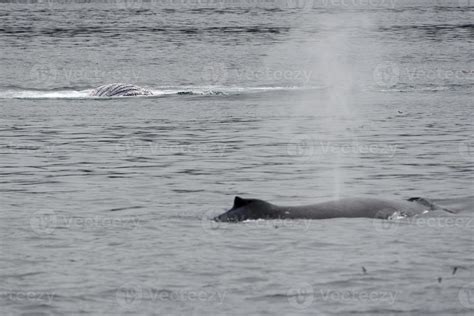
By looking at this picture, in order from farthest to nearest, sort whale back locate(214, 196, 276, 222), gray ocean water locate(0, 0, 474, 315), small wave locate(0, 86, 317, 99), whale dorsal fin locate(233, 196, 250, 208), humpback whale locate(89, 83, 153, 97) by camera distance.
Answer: small wave locate(0, 86, 317, 99) < humpback whale locate(89, 83, 153, 97) < whale back locate(214, 196, 276, 222) < whale dorsal fin locate(233, 196, 250, 208) < gray ocean water locate(0, 0, 474, 315)

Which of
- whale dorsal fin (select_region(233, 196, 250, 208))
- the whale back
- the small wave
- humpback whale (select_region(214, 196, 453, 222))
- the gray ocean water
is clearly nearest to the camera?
the gray ocean water

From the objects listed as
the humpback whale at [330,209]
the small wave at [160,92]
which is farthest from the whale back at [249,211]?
the small wave at [160,92]

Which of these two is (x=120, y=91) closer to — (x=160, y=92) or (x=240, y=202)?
(x=160, y=92)

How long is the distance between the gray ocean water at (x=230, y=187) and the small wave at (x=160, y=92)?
21 cm

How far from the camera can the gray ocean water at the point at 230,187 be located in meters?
19.3

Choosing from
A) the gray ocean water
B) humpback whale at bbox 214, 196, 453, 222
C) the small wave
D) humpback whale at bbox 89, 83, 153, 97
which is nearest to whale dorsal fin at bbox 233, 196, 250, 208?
humpback whale at bbox 214, 196, 453, 222

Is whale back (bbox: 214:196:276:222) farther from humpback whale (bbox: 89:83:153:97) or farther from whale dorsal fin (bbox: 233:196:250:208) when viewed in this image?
humpback whale (bbox: 89:83:153:97)

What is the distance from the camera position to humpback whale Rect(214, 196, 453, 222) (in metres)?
23.9

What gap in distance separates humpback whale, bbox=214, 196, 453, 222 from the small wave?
29.5 meters

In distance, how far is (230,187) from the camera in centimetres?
2903

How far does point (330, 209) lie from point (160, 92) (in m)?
31.9

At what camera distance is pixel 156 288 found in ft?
64.2

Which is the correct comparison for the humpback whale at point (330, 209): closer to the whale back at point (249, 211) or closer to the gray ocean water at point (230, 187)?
the whale back at point (249, 211)

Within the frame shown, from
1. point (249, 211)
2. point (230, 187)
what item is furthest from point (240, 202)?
point (230, 187)
